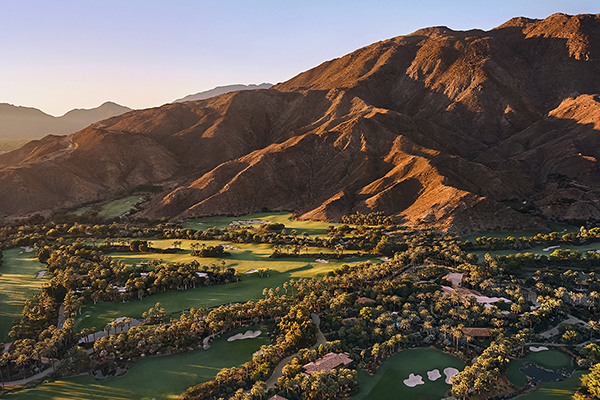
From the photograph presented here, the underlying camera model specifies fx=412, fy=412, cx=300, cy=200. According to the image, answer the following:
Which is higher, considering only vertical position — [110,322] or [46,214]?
[46,214]

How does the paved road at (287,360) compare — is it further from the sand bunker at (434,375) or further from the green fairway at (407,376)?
the sand bunker at (434,375)

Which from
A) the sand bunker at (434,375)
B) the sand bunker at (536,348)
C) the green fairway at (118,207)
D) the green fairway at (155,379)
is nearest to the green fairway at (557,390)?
the sand bunker at (536,348)

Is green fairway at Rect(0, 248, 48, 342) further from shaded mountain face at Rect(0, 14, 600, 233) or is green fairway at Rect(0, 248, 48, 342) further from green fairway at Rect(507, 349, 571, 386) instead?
green fairway at Rect(507, 349, 571, 386)

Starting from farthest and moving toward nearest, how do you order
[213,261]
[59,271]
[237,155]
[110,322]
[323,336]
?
[237,155] < [213,261] < [59,271] < [110,322] < [323,336]

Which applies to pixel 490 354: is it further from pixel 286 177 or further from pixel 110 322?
pixel 286 177

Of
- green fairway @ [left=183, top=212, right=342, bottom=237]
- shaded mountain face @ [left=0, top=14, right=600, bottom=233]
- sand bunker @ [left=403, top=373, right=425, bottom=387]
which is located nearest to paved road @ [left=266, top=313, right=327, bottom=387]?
sand bunker @ [left=403, top=373, right=425, bottom=387]

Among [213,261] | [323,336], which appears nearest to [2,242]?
[213,261]
